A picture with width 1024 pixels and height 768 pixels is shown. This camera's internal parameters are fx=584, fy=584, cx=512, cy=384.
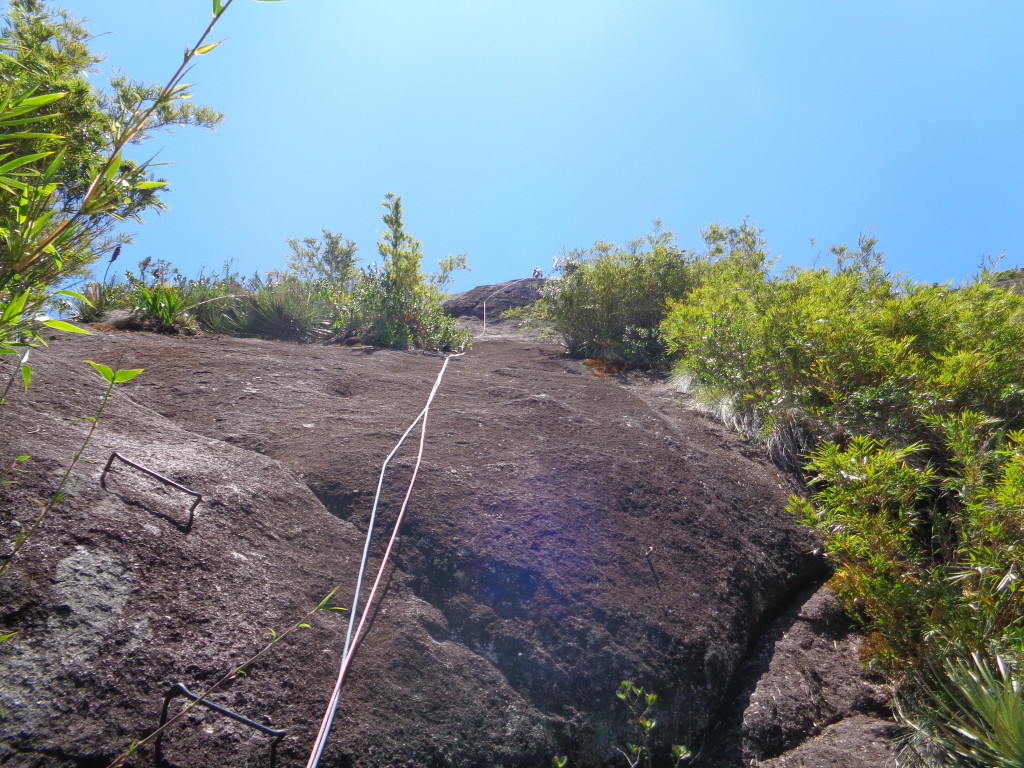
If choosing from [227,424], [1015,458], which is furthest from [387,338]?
[1015,458]

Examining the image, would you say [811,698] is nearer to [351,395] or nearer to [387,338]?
[351,395]

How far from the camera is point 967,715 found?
64.0 inches

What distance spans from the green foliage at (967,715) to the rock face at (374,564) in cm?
50

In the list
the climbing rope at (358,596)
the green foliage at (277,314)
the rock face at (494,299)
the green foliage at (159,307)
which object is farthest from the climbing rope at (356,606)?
the rock face at (494,299)

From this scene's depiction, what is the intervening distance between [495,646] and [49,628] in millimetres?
1285

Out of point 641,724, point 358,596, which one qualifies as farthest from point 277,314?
point 641,724

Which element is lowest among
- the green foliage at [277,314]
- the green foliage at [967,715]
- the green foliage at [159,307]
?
the green foliage at [967,715]

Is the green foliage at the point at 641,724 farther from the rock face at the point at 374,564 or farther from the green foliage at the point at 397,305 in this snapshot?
the green foliage at the point at 397,305

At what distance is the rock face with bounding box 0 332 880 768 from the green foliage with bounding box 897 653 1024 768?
1.64 ft

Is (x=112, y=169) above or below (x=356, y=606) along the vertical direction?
above

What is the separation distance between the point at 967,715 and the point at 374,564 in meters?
1.91

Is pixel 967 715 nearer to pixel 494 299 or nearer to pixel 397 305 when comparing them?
pixel 397 305

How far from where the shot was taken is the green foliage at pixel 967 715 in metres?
1.45

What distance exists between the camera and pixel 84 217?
1.06 meters
